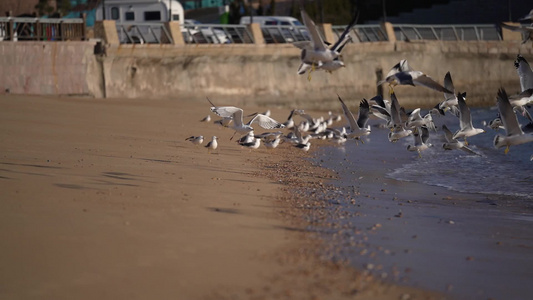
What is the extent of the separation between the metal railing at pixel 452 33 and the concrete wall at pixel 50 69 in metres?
17.8

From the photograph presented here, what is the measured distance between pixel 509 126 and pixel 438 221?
2.55m

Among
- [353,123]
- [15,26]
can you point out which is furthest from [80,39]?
[353,123]

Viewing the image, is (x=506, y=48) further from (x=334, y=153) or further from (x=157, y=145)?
(x=157, y=145)

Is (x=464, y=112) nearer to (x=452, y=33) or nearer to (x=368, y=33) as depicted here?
(x=368, y=33)

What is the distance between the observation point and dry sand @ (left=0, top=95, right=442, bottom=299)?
6.32 metres

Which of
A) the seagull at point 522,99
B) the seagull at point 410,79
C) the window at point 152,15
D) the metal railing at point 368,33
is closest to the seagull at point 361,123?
the seagull at point 522,99

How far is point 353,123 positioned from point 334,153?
3956 millimetres

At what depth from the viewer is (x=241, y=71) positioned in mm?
34062

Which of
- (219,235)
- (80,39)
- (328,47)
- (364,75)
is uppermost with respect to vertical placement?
(328,47)

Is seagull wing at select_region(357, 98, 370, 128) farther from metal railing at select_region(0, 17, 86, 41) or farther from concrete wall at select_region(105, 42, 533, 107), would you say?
concrete wall at select_region(105, 42, 533, 107)

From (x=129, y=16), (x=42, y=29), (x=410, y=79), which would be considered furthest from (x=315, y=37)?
(x=129, y=16)

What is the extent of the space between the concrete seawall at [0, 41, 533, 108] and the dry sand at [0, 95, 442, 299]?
1302cm

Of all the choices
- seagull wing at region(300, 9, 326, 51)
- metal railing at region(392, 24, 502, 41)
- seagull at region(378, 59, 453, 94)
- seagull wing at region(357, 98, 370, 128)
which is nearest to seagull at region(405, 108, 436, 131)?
seagull wing at region(357, 98, 370, 128)

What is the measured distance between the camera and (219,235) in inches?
308
